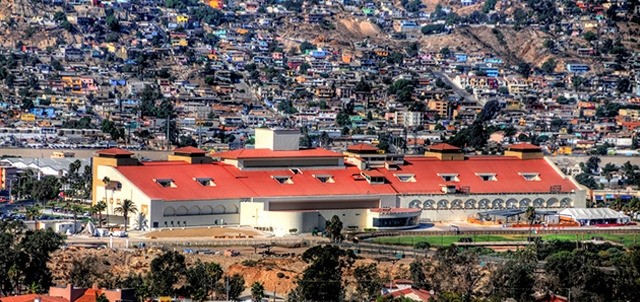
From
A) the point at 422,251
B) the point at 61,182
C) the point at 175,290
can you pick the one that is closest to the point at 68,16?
the point at 61,182

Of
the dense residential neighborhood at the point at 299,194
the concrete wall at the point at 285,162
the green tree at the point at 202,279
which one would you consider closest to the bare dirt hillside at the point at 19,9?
the dense residential neighborhood at the point at 299,194

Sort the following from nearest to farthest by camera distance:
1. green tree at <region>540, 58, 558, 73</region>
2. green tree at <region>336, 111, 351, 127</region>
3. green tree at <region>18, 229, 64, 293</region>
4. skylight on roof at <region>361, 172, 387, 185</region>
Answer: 1. green tree at <region>18, 229, 64, 293</region>
2. skylight on roof at <region>361, 172, 387, 185</region>
3. green tree at <region>336, 111, 351, 127</region>
4. green tree at <region>540, 58, 558, 73</region>

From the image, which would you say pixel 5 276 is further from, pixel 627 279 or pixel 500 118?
pixel 500 118

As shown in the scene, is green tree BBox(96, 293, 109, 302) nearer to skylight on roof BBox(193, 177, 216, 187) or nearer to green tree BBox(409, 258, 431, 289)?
green tree BBox(409, 258, 431, 289)

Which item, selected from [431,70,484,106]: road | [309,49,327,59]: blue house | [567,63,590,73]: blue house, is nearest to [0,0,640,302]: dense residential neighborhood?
[431,70,484,106]: road

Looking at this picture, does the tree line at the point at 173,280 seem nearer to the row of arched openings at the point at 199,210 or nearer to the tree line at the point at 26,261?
the tree line at the point at 26,261

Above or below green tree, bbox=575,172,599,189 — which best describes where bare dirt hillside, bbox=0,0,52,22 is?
above
